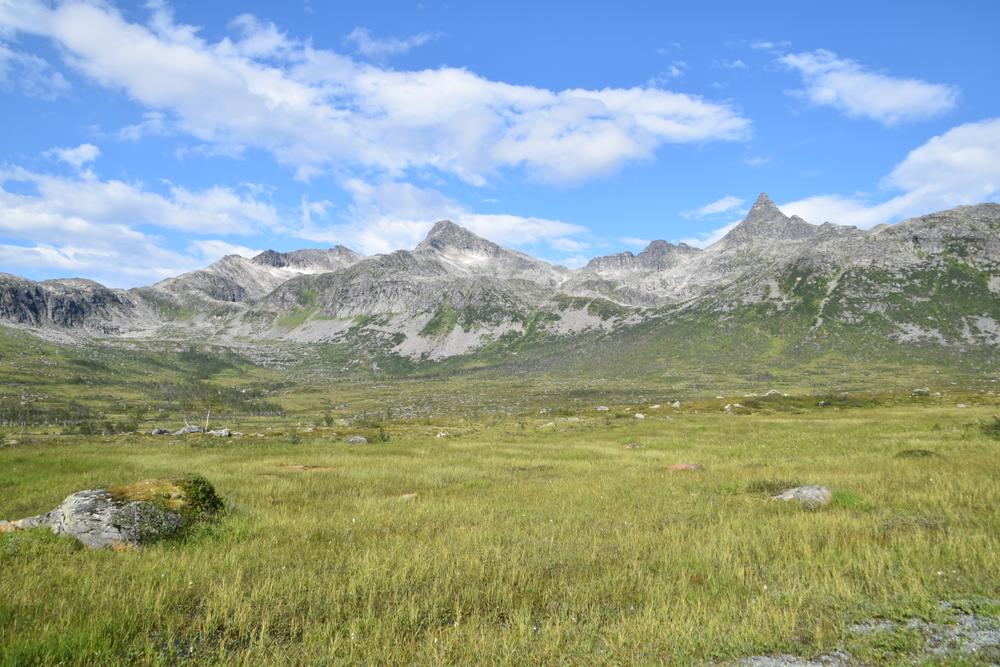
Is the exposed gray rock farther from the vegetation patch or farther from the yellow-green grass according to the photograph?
the vegetation patch

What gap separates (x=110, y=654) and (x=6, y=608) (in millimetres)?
2708

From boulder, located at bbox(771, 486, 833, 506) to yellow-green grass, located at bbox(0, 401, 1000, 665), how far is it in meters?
0.44

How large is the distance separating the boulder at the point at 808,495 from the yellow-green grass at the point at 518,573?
437 millimetres

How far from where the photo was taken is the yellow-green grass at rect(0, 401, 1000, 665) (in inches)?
273

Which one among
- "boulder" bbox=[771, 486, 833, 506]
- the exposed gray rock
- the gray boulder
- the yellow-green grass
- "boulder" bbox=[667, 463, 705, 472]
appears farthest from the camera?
"boulder" bbox=[667, 463, 705, 472]

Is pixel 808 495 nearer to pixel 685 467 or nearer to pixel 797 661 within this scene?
pixel 685 467

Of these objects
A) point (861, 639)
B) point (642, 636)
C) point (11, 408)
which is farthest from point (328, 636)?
point (11, 408)

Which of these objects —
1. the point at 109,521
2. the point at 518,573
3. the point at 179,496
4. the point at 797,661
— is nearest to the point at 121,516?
the point at 109,521

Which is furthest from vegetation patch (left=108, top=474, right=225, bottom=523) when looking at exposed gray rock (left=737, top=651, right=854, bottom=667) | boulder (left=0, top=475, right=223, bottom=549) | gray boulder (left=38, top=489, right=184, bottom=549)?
exposed gray rock (left=737, top=651, right=854, bottom=667)

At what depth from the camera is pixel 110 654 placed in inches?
258

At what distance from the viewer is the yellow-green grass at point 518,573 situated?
6926 mm

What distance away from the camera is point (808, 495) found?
52.0 ft

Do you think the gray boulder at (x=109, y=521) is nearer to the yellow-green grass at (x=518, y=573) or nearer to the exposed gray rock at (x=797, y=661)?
the yellow-green grass at (x=518, y=573)

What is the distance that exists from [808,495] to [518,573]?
36.3 ft
